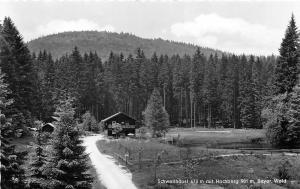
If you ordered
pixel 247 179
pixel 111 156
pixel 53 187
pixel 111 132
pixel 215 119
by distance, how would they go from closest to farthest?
pixel 53 187 < pixel 247 179 < pixel 111 156 < pixel 111 132 < pixel 215 119

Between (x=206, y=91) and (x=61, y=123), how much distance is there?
79978mm

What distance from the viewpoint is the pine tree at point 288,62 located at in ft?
167

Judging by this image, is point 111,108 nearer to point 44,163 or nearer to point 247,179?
point 247,179

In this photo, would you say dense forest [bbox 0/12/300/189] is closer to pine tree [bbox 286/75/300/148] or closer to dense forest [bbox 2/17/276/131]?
dense forest [bbox 2/17/276/131]

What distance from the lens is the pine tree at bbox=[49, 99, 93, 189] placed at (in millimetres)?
21391

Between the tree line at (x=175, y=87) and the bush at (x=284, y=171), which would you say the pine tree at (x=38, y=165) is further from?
the tree line at (x=175, y=87)

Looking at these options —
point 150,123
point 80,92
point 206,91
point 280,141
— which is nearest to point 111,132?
point 150,123

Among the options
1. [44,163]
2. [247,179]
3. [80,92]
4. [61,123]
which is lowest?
[247,179]

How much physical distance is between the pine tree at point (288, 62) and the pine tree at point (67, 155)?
36190 mm

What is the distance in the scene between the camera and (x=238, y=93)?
10206 centimetres

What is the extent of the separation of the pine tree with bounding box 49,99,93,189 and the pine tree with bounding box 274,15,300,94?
3619 centimetres

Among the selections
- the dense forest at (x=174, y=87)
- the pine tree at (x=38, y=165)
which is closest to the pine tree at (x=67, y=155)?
the pine tree at (x=38, y=165)

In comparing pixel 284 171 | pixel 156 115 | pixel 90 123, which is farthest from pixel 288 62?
pixel 90 123

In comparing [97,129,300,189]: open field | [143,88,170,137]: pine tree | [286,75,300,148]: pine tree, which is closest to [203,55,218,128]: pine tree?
[143,88,170,137]: pine tree
